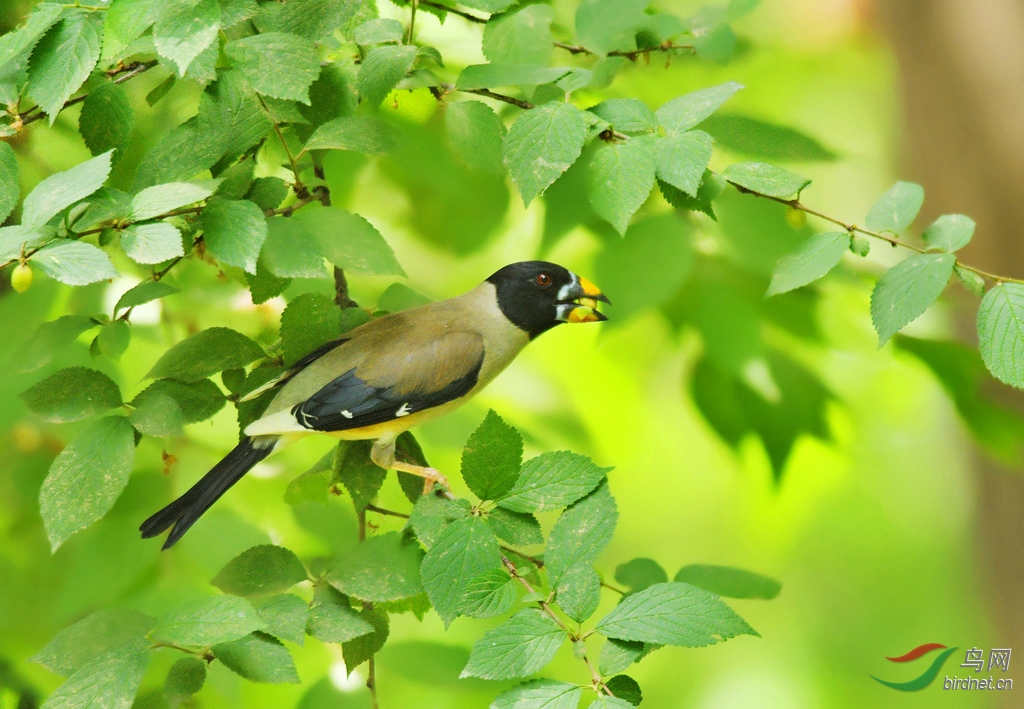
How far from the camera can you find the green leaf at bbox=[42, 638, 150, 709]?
471 millimetres

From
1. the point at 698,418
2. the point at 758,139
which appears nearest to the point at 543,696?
the point at 758,139

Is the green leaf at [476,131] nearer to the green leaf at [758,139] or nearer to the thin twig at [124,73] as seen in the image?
the thin twig at [124,73]

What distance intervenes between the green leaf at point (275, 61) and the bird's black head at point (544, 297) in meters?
0.22

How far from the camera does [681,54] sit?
0.76 metres

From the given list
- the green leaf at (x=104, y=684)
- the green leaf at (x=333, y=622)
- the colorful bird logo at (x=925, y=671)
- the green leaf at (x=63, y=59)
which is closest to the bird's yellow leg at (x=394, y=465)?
the green leaf at (x=333, y=622)

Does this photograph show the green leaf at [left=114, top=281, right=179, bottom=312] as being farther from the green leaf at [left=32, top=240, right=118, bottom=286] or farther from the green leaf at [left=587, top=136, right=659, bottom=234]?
the green leaf at [left=587, top=136, right=659, bottom=234]

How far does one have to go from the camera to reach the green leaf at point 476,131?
608 millimetres

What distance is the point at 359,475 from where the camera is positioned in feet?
2.11

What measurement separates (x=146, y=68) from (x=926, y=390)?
4.23 feet

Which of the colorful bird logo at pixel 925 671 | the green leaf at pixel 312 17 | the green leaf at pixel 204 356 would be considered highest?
the green leaf at pixel 312 17

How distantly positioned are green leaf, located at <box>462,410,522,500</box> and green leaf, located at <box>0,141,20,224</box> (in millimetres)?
321

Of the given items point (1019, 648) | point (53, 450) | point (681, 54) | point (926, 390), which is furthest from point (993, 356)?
point (1019, 648)

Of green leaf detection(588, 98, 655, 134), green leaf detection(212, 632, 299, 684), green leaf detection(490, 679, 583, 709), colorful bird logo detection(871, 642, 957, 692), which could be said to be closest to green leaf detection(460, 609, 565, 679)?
green leaf detection(490, 679, 583, 709)

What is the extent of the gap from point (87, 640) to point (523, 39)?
52cm
